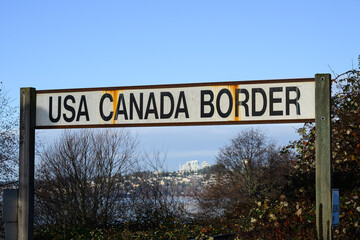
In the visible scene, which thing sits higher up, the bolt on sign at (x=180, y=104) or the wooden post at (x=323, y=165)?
the bolt on sign at (x=180, y=104)

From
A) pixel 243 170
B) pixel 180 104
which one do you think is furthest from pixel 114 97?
pixel 243 170

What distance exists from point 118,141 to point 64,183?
2.47 m

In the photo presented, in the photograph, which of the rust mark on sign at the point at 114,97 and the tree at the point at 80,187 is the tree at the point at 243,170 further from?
the rust mark on sign at the point at 114,97

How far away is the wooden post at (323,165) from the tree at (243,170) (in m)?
21.7

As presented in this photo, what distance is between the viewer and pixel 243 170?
2930cm

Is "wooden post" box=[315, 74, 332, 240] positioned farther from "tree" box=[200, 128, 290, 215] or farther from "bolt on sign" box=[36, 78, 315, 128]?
"tree" box=[200, 128, 290, 215]

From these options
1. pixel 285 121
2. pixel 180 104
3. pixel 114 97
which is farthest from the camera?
pixel 114 97

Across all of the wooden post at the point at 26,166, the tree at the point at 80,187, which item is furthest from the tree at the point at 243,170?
the wooden post at the point at 26,166

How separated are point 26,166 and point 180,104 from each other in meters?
2.27

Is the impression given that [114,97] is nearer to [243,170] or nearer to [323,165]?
[323,165]

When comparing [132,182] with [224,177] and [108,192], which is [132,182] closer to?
[108,192]

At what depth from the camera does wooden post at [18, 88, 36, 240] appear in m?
6.33

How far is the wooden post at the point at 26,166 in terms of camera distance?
249 inches

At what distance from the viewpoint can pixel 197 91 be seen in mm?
6121
